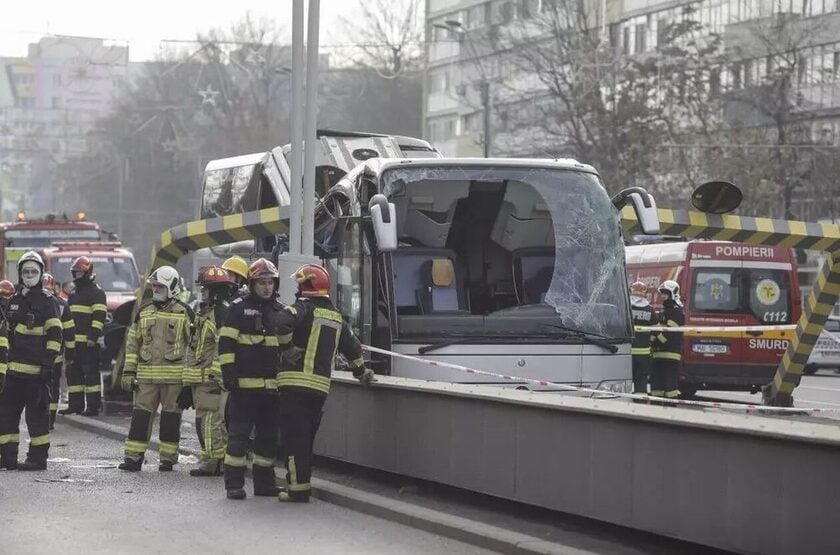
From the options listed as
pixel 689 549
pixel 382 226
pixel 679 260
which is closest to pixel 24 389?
pixel 382 226

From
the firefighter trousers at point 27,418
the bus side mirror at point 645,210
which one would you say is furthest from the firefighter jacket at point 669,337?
the firefighter trousers at point 27,418

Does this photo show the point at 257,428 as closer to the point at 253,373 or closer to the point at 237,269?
the point at 253,373

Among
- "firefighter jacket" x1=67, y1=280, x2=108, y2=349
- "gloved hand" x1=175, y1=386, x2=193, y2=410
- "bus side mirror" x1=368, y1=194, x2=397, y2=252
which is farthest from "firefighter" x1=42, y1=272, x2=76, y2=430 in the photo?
→ "bus side mirror" x1=368, y1=194, x2=397, y2=252

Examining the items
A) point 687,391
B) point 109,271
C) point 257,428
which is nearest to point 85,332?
point 257,428

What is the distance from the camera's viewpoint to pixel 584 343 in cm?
1445

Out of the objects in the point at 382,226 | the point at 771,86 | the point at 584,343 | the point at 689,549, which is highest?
the point at 771,86

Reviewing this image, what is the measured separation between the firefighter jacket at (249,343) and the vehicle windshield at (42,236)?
25.7 m

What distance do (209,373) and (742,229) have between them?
6.01 meters

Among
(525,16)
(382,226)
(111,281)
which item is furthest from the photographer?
(525,16)

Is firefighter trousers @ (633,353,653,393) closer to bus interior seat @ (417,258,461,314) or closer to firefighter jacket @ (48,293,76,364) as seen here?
bus interior seat @ (417,258,461,314)

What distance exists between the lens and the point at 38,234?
1491 inches

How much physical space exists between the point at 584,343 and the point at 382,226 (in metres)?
2.04

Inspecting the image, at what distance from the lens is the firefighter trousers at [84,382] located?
2047 centimetres

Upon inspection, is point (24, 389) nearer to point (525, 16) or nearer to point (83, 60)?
point (525, 16)
